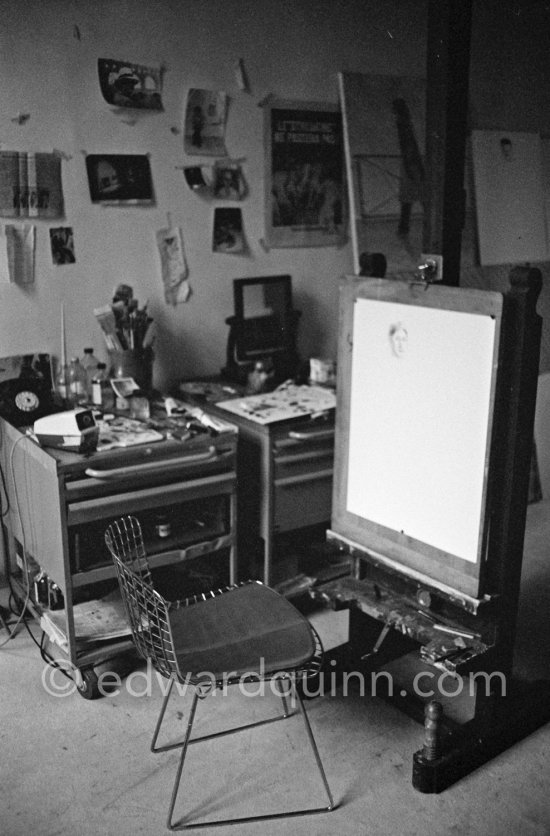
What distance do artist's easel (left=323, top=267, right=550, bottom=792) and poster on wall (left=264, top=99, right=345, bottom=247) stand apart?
1220 millimetres

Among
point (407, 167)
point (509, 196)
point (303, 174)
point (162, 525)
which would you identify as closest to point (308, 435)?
point (162, 525)

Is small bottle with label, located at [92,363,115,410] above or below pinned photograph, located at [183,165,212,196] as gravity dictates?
below

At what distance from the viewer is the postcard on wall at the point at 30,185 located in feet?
9.43

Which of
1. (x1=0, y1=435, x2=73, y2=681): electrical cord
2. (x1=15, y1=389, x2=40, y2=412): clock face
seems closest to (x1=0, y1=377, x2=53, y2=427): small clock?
(x1=15, y1=389, x2=40, y2=412): clock face

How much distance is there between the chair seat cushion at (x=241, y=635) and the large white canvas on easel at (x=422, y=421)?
43 centimetres

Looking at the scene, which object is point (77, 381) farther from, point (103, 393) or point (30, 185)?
point (30, 185)

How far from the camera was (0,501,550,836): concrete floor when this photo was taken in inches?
82.7

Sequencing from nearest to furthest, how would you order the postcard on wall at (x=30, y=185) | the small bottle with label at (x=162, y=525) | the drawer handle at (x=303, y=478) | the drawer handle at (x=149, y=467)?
the drawer handle at (x=149, y=467), the small bottle with label at (x=162, y=525), the postcard on wall at (x=30, y=185), the drawer handle at (x=303, y=478)

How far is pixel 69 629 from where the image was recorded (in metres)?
2.59

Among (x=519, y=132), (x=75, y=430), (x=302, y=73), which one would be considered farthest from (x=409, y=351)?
(x=519, y=132)

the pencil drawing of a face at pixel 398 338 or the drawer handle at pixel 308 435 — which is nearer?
the pencil drawing of a face at pixel 398 338

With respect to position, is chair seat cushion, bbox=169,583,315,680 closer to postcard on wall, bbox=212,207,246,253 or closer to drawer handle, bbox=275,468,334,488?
drawer handle, bbox=275,468,334,488

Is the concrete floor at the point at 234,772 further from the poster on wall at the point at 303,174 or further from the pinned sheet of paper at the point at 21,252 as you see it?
the poster on wall at the point at 303,174

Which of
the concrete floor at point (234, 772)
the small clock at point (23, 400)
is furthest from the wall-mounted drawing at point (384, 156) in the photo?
the concrete floor at point (234, 772)
